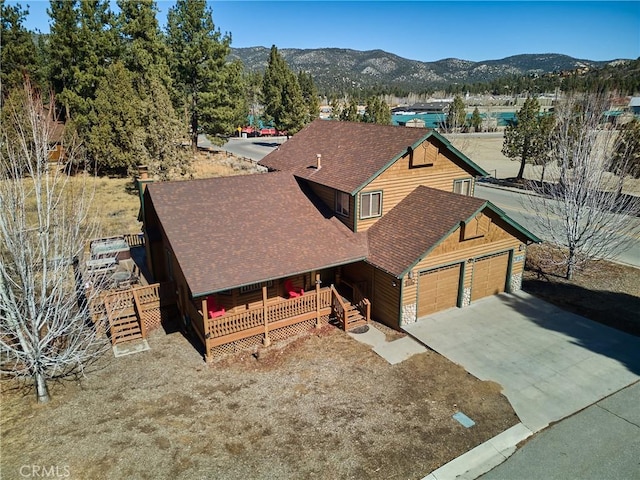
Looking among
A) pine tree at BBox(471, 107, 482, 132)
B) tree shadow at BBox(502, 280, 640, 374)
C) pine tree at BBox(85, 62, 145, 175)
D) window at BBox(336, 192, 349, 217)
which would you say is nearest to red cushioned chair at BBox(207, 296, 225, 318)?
window at BBox(336, 192, 349, 217)

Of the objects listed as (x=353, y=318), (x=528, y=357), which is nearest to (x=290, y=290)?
(x=353, y=318)

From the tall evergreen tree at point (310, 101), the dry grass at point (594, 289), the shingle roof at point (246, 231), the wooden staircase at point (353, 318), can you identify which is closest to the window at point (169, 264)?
the shingle roof at point (246, 231)

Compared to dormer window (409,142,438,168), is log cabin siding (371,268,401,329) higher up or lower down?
lower down

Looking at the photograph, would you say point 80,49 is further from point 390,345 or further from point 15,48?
point 390,345

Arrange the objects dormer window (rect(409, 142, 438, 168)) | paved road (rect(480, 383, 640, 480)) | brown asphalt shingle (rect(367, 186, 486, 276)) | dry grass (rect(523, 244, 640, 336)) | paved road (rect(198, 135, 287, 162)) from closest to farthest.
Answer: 1. paved road (rect(480, 383, 640, 480))
2. brown asphalt shingle (rect(367, 186, 486, 276))
3. dry grass (rect(523, 244, 640, 336))
4. dormer window (rect(409, 142, 438, 168))
5. paved road (rect(198, 135, 287, 162))

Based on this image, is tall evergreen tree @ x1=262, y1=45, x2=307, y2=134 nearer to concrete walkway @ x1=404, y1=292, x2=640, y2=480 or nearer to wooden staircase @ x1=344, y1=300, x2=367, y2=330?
concrete walkway @ x1=404, y1=292, x2=640, y2=480

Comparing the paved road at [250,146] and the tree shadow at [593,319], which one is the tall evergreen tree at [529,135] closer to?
the tree shadow at [593,319]

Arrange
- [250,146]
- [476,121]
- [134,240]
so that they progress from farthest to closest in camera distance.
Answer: [476,121] < [250,146] < [134,240]

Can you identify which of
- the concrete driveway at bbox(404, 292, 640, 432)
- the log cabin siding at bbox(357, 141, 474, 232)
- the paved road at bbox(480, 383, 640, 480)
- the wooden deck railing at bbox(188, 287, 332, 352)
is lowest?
the paved road at bbox(480, 383, 640, 480)

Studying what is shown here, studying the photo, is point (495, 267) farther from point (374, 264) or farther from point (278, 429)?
point (278, 429)
